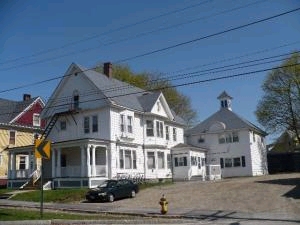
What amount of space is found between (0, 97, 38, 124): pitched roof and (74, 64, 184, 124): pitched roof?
15.9 m

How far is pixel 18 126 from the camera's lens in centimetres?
5275

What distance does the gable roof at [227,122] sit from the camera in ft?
165

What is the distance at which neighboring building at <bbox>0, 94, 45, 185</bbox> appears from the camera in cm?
5047

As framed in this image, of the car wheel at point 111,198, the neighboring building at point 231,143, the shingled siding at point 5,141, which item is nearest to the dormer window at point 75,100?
the shingled siding at point 5,141

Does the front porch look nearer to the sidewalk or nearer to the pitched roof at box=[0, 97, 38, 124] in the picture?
the sidewalk

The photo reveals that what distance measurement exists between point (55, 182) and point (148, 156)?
9.65 metres

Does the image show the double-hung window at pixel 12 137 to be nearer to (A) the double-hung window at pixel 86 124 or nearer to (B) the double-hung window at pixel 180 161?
(A) the double-hung window at pixel 86 124

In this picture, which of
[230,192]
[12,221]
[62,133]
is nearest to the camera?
[12,221]

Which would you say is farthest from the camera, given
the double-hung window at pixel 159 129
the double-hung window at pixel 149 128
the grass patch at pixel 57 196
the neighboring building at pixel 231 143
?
the neighboring building at pixel 231 143

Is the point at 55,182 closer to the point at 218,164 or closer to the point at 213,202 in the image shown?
the point at 213,202

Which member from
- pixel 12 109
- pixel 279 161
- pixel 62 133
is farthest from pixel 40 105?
pixel 279 161

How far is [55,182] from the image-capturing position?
37156 mm

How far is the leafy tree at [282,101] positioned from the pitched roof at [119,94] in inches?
661

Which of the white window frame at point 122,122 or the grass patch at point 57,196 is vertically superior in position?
the white window frame at point 122,122
